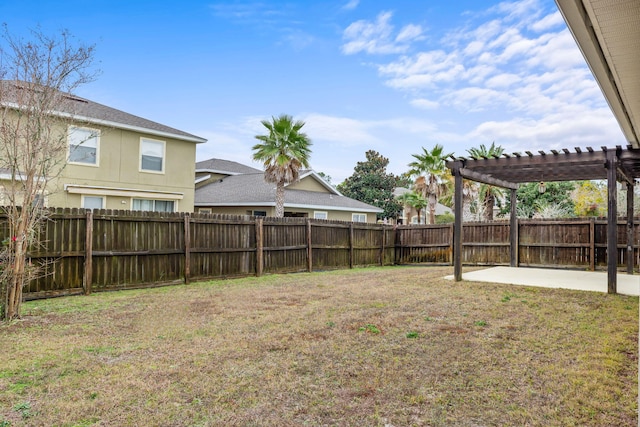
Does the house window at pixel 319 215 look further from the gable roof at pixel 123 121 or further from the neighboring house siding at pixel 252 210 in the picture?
the gable roof at pixel 123 121

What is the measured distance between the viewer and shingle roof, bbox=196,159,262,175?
984 inches

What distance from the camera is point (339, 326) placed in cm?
558

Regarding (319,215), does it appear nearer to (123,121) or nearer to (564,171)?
(123,121)

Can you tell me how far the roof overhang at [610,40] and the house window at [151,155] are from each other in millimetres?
14507

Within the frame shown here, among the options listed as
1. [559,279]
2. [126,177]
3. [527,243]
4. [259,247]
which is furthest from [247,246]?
[527,243]

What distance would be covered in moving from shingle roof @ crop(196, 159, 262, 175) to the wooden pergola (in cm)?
1728

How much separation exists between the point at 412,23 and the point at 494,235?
868 cm

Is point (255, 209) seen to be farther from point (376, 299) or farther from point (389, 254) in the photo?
point (376, 299)

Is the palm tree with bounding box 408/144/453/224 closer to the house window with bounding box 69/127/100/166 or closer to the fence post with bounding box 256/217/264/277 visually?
the fence post with bounding box 256/217/264/277

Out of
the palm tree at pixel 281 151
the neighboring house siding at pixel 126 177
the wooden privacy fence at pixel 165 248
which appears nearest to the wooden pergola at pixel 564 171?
the wooden privacy fence at pixel 165 248

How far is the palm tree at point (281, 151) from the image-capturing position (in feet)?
60.1

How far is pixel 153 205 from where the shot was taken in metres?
15.6

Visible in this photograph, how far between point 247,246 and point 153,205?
6.17m

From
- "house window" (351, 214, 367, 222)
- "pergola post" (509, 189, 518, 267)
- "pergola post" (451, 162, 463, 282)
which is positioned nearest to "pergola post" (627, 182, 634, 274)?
"pergola post" (509, 189, 518, 267)
